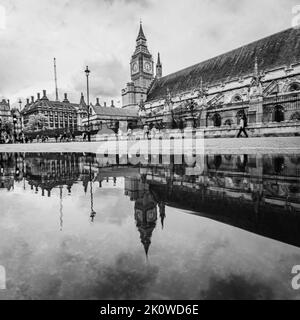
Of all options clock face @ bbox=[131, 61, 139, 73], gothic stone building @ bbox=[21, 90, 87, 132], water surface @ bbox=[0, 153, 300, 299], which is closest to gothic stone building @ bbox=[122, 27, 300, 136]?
water surface @ bbox=[0, 153, 300, 299]

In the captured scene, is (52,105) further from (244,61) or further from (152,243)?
(152,243)

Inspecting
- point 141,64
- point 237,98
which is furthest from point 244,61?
point 141,64

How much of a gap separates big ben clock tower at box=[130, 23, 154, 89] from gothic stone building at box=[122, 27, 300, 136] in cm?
1933

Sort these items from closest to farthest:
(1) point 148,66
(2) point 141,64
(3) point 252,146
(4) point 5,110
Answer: (3) point 252,146
(2) point 141,64
(1) point 148,66
(4) point 5,110

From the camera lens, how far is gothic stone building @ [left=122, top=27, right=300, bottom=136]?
20.7 meters

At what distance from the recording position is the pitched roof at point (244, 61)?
29.5 meters

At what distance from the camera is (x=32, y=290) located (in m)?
1.40

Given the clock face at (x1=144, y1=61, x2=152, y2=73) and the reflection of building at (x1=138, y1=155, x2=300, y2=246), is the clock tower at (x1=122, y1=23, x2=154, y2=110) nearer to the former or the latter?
the clock face at (x1=144, y1=61, x2=152, y2=73)

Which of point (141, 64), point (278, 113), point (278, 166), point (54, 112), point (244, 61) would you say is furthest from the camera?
point (54, 112)

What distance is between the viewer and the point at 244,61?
34188 millimetres

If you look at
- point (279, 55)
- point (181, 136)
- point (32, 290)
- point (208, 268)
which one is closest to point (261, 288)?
point (208, 268)

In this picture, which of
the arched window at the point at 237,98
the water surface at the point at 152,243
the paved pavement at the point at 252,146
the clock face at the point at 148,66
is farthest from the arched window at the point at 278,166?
the clock face at the point at 148,66

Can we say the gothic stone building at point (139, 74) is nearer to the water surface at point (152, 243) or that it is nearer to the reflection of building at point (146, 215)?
the reflection of building at point (146, 215)
